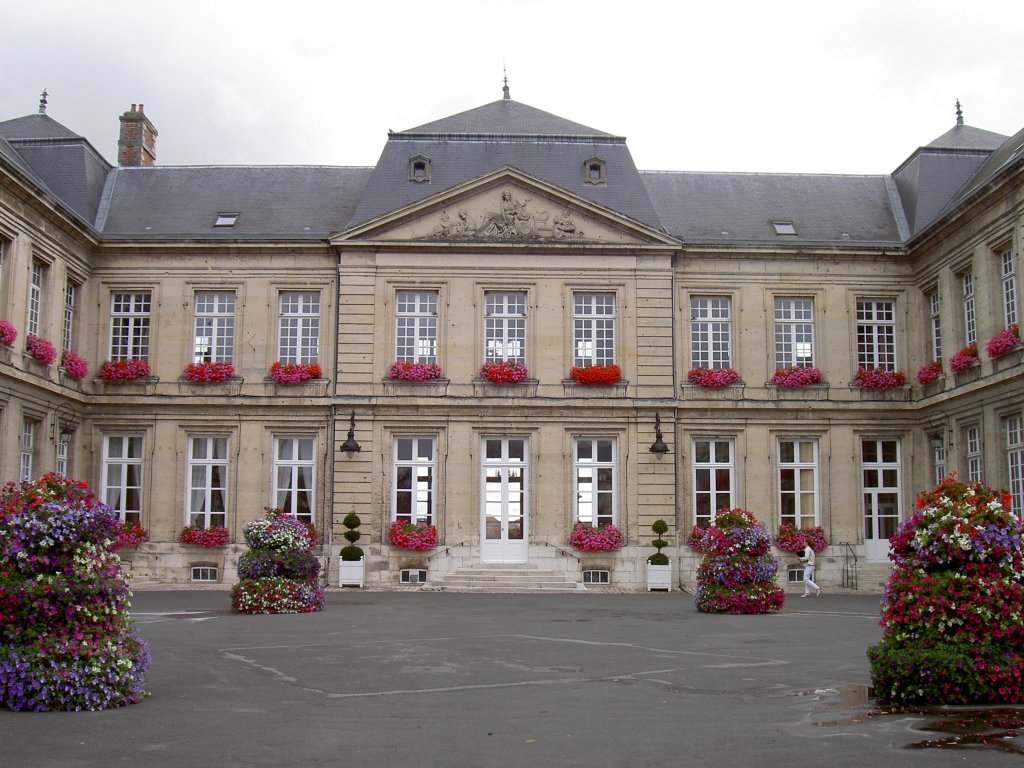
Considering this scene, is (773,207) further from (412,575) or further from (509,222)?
(412,575)

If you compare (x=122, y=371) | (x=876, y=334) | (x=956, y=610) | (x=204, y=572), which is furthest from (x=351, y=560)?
(x=956, y=610)

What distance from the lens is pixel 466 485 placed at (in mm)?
23453

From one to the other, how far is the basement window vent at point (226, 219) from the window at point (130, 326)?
7.40ft

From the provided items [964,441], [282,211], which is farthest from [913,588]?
[282,211]

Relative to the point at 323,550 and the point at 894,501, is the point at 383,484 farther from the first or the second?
the point at 894,501

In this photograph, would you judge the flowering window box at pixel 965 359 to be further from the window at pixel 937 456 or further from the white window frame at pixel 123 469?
the white window frame at pixel 123 469

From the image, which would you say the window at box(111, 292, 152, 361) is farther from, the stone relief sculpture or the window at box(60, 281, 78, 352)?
the stone relief sculpture

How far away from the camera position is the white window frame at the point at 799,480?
24.1m

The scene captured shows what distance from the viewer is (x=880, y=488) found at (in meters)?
24.3

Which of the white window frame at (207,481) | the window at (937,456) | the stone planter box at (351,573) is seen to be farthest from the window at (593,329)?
the white window frame at (207,481)

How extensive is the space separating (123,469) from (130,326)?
3114 millimetres

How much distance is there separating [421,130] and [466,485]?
818 cm

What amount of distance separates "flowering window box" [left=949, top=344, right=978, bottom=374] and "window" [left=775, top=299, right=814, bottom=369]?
347 cm

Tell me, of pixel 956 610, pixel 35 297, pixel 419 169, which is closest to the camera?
pixel 956 610
